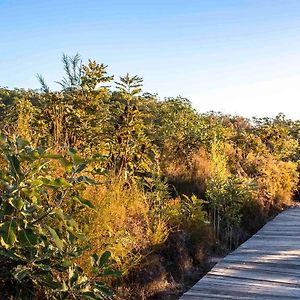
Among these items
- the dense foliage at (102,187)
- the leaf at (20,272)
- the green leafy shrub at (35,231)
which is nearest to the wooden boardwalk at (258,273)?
the dense foliage at (102,187)

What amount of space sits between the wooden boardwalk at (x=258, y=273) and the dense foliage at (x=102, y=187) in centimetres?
46

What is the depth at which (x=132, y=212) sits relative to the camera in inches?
160

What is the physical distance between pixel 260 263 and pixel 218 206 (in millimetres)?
1265

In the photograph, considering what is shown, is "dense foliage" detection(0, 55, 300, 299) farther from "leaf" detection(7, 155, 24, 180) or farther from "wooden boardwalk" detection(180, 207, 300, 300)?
"wooden boardwalk" detection(180, 207, 300, 300)

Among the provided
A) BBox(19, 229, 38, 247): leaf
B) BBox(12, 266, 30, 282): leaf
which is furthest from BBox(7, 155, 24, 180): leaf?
BBox(12, 266, 30, 282): leaf

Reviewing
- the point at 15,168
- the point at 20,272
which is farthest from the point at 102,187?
the point at 15,168

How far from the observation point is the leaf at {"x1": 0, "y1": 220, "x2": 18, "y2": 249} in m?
1.96

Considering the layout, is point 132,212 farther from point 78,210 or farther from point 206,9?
point 206,9

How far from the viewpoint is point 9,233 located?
1.97 m

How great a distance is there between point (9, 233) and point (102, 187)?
6.04 ft

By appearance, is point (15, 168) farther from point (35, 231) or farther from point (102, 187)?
point (102, 187)

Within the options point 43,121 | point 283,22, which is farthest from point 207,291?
point 283,22

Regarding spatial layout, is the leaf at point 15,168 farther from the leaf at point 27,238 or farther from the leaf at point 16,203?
the leaf at point 27,238

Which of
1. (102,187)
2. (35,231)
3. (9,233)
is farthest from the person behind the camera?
(102,187)
